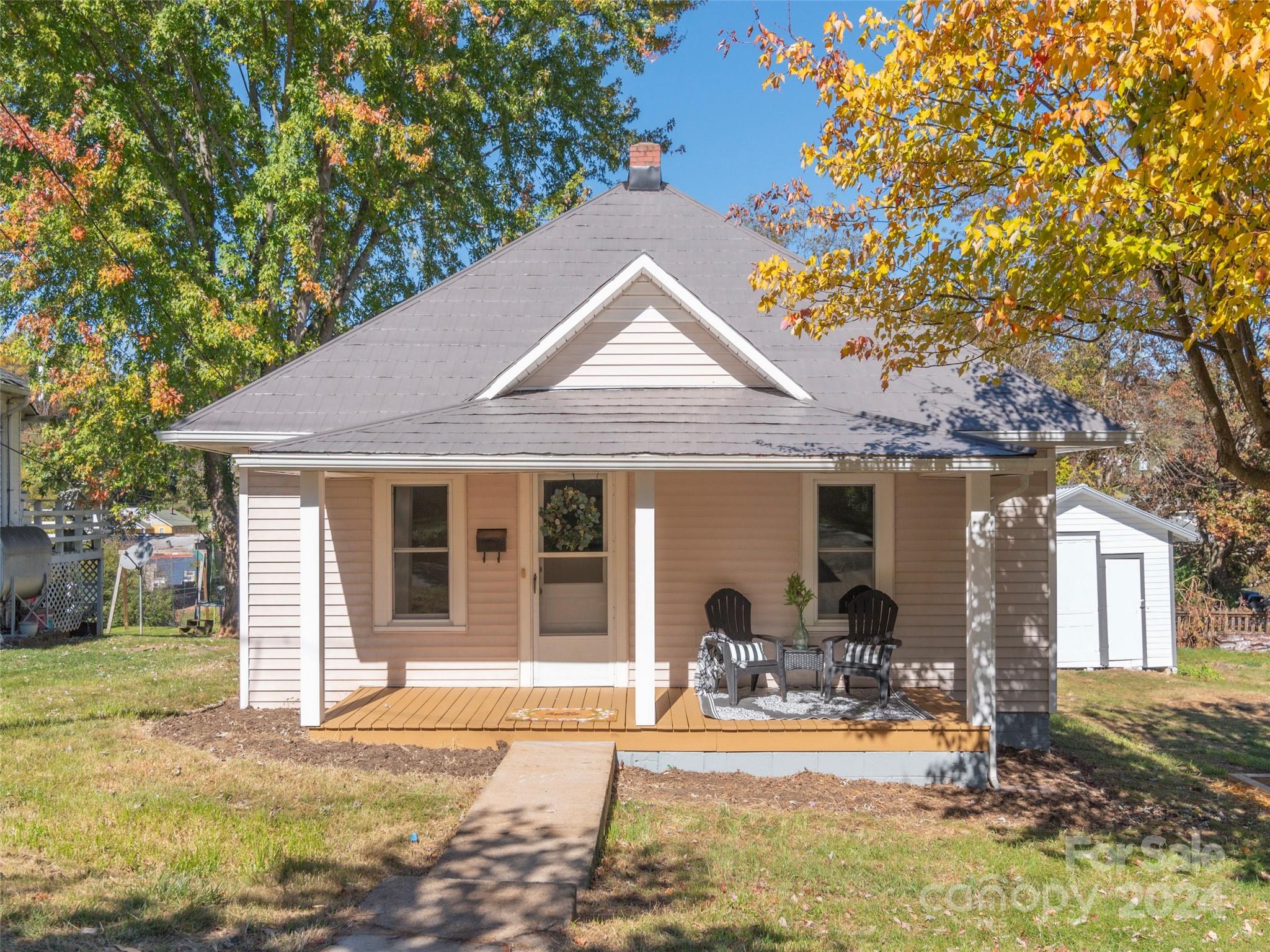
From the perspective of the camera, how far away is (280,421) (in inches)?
347

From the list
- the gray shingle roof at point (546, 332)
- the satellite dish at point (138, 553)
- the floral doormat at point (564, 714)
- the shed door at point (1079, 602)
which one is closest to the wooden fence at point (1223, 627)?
the shed door at point (1079, 602)

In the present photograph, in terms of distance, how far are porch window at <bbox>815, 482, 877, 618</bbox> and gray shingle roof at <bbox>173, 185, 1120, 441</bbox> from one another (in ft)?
2.91

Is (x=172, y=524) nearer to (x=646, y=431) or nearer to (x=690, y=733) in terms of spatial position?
(x=646, y=431)

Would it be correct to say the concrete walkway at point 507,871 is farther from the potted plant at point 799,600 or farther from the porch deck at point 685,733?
the potted plant at point 799,600

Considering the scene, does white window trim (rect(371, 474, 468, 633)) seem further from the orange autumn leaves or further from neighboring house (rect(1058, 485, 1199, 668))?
neighboring house (rect(1058, 485, 1199, 668))

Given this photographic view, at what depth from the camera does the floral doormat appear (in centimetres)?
789

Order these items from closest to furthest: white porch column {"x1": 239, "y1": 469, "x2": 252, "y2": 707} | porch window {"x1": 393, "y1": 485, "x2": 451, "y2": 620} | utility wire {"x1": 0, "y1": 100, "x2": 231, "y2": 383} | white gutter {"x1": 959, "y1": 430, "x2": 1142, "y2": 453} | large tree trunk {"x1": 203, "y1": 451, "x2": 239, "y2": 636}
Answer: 1. white gutter {"x1": 959, "y1": 430, "x2": 1142, "y2": 453}
2. white porch column {"x1": 239, "y1": 469, "x2": 252, "y2": 707}
3. porch window {"x1": 393, "y1": 485, "x2": 451, "y2": 620}
4. utility wire {"x1": 0, "y1": 100, "x2": 231, "y2": 383}
5. large tree trunk {"x1": 203, "y1": 451, "x2": 239, "y2": 636}

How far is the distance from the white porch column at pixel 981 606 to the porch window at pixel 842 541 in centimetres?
146

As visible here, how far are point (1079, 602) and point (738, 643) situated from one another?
11.4 meters

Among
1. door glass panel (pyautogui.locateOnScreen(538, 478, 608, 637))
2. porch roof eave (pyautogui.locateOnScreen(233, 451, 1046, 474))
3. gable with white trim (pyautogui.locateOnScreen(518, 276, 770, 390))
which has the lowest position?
door glass panel (pyautogui.locateOnScreen(538, 478, 608, 637))

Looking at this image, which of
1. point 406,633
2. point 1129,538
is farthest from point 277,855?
point 1129,538

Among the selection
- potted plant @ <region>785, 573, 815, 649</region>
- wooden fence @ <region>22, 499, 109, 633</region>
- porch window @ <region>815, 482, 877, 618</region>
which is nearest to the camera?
potted plant @ <region>785, 573, 815, 649</region>

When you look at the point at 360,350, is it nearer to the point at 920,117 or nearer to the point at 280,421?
the point at 280,421

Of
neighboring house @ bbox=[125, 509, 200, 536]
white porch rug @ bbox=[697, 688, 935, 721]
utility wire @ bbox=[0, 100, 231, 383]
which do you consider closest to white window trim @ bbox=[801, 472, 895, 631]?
white porch rug @ bbox=[697, 688, 935, 721]
